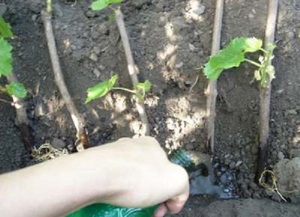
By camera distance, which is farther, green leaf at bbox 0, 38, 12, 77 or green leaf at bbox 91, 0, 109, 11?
green leaf at bbox 91, 0, 109, 11

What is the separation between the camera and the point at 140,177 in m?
1.34

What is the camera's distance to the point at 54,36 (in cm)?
233

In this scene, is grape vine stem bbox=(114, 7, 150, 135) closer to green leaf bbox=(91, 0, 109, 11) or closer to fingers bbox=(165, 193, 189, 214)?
green leaf bbox=(91, 0, 109, 11)

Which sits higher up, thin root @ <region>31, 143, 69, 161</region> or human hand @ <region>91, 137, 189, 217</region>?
human hand @ <region>91, 137, 189, 217</region>

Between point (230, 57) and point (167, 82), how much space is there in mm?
367

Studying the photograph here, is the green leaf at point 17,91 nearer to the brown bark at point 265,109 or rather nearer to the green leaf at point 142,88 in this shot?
the green leaf at point 142,88

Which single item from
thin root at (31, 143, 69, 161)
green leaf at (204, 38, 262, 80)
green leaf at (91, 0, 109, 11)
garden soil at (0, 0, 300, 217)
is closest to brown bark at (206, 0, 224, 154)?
garden soil at (0, 0, 300, 217)

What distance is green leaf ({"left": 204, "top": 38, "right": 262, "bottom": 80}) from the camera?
195 cm

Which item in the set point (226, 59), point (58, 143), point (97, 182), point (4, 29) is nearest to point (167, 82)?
point (226, 59)

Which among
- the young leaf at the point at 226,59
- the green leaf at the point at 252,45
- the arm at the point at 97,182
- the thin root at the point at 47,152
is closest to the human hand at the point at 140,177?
the arm at the point at 97,182

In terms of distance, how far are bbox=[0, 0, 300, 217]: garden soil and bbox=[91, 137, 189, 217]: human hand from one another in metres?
0.74

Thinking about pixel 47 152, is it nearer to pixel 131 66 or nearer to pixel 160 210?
pixel 131 66

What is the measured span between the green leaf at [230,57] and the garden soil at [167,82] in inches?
8.3

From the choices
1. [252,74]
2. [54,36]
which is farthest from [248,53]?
[54,36]
